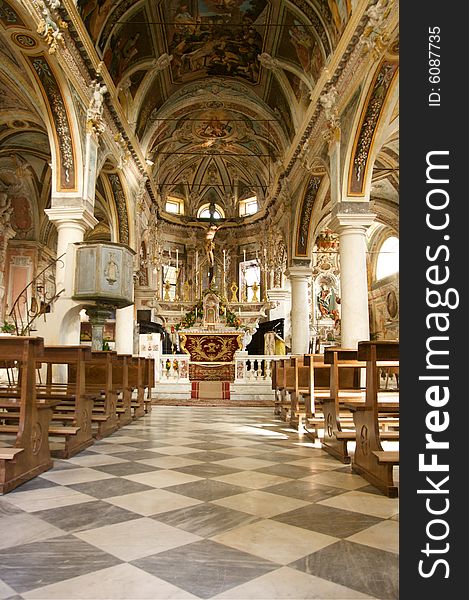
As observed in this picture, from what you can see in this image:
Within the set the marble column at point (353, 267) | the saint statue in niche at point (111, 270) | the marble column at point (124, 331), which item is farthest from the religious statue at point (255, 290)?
the saint statue in niche at point (111, 270)

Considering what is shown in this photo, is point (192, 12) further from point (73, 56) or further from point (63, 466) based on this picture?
point (63, 466)

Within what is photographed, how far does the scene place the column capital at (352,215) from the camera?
11297mm

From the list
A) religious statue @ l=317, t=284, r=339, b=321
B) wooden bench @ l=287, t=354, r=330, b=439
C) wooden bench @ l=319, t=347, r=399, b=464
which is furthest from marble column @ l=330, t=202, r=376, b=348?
religious statue @ l=317, t=284, r=339, b=321

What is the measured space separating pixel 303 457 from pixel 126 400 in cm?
386

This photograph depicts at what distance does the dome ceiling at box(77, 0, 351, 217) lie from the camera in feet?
41.5

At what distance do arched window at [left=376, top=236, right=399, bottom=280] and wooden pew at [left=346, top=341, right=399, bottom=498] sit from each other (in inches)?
796

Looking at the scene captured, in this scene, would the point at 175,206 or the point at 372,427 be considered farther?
the point at 175,206

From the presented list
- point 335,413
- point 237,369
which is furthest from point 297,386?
point 237,369

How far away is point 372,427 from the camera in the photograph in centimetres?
420

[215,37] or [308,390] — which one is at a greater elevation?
[215,37]

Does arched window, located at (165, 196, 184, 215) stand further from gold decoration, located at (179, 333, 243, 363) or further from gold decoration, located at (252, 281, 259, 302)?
gold decoration, located at (179, 333, 243, 363)

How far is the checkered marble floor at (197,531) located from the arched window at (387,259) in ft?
66.9

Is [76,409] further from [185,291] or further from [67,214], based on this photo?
[185,291]

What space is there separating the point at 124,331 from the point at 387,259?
13.9 meters
